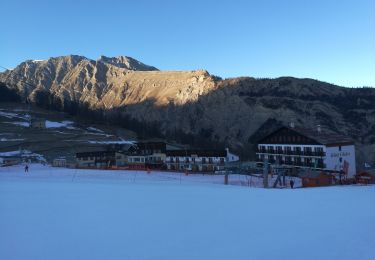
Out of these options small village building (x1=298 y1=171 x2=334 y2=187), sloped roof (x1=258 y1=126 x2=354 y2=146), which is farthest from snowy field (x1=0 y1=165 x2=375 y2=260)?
sloped roof (x1=258 y1=126 x2=354 y2=146)

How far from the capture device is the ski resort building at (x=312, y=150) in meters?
59.9

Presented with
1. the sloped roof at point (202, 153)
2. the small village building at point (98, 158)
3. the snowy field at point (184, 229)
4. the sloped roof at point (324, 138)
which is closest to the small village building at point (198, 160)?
the sloped roof at point (202, 153)

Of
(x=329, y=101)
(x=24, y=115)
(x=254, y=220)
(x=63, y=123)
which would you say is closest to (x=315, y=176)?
(x=254, y=220)

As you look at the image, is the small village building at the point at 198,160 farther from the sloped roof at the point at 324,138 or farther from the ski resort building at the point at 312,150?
the sloped roof at the point at 324,138

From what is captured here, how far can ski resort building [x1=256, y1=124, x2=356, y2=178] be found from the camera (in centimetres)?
5991

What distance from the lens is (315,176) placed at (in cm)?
4556

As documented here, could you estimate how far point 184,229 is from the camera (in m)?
12.4

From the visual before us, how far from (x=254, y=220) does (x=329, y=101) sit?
189 meters

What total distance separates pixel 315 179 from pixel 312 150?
1719 centimetres

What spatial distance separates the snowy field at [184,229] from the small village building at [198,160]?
165 feet

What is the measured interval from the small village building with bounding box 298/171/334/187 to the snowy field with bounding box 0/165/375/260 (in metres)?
26.6

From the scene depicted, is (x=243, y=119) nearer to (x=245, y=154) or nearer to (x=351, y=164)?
(x=245, y=154)

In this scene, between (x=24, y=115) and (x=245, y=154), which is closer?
(x=245, y=154)

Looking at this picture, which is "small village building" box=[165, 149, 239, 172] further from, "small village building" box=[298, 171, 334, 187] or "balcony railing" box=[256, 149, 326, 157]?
"small village building" box=[298, 171, 334, 187]
